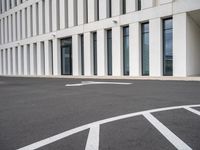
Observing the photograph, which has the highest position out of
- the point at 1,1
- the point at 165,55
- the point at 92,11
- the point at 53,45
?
the point at 1,1

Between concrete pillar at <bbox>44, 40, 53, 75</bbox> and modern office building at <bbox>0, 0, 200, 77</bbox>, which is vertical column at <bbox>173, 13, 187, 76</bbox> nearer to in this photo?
modern office building at <bbox>0, 0, 200, 77</bbox>

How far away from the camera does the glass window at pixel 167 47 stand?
934 inches

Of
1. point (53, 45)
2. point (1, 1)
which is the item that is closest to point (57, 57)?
point (53, 45)

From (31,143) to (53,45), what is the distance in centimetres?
3339

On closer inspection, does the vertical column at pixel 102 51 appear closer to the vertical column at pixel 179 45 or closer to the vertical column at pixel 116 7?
the vertical column at pixel 116 7

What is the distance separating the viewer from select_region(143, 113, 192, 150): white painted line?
12.6ft

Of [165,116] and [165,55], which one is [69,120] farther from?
[165,55]

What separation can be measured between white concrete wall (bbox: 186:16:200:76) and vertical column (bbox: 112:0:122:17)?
745cm

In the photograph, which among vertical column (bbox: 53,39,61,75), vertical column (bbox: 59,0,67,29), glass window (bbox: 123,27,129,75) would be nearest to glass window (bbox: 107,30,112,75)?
glass window (bbox: 123,27,129,75)

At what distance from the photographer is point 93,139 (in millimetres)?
4289

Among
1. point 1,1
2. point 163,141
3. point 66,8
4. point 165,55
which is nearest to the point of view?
point 163,141

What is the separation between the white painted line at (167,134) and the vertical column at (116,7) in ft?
74.1

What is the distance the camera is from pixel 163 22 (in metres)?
24.3

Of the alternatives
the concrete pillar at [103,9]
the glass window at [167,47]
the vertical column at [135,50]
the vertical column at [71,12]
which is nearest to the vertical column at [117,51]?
the vertical column at [135,50]
